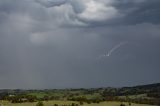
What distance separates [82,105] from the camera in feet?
648

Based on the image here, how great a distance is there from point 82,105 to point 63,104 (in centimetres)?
1026

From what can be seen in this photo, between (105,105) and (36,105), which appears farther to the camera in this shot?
(105,105)

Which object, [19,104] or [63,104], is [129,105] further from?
[19,104]

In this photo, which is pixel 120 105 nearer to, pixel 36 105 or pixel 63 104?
pixel 63 104

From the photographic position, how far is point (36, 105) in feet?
613

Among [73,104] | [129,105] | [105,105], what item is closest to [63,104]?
[73,104]

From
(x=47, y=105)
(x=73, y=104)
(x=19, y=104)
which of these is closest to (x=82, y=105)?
(x=73, y=104)

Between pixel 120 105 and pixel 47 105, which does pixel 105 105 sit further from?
pixel 47 105

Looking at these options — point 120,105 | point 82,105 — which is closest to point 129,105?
point 120,105

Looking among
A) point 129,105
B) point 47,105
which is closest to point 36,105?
point 47,105

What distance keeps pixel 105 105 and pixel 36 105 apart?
37994mm

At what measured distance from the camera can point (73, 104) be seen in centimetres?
19562

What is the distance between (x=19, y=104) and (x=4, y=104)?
7.86 meters

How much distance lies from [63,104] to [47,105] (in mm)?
8851
